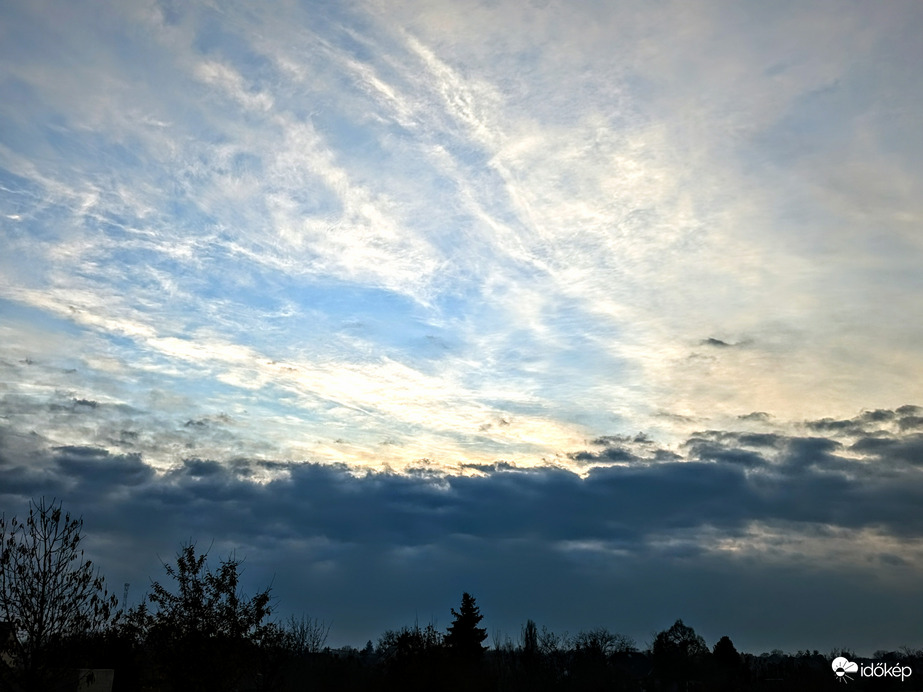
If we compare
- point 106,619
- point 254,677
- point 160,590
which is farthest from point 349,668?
point 106,619

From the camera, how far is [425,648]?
5684 centimetres

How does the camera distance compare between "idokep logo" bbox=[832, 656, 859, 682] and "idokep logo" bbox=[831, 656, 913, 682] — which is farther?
"idokep logo" bbox=[832, 656, 859, 682]

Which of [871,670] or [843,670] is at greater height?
[871,670]

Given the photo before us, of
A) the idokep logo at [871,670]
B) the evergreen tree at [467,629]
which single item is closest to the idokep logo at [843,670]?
the idokep logo at [871,670]

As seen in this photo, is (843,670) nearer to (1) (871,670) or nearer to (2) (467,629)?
(1) (871,670)

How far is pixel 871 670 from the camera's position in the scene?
64.8 m

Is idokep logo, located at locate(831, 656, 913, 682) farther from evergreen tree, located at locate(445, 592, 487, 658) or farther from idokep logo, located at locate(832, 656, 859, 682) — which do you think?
evergreen tree, located at locate(445, 592, 487, 658)

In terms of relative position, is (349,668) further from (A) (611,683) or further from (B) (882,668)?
(B) (882,668)

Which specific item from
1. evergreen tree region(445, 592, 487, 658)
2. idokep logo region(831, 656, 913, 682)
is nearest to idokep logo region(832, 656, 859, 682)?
idokep logo region(831, 656, 913, 682)

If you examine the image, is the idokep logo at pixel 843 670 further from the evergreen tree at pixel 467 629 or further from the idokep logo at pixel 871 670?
the evergreen tree at pixel 467 629

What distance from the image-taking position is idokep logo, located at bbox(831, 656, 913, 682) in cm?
6101

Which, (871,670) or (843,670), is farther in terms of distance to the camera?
(843,670)

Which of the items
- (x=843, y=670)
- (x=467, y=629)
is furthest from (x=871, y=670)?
(x=467, y=629)

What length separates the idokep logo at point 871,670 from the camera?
200 feet
